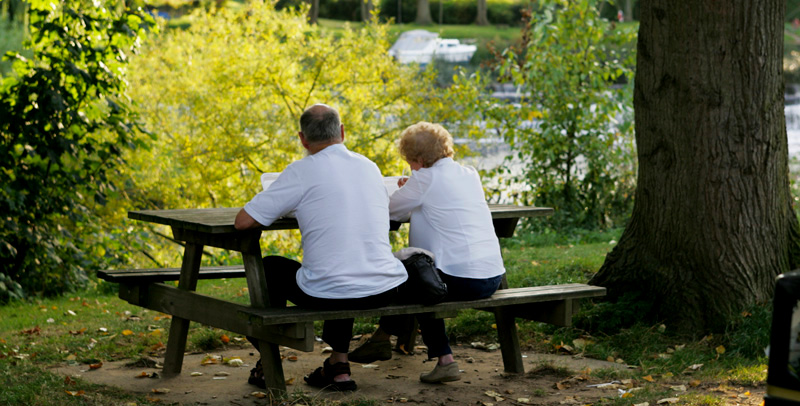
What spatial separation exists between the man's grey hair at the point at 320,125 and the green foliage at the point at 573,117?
7518 mm

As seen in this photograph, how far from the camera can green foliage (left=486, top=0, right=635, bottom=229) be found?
1148cm

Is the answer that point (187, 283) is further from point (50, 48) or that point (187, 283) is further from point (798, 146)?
point (798, 146)

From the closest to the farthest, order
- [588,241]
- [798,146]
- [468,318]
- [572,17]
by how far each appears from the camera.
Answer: [468,318] < [588,241] < [572,17] < [798,146]

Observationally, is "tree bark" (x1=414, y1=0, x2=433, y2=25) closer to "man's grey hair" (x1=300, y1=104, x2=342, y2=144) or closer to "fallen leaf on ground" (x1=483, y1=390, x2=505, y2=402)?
"man's grey hair" (x1=300, y1=104, x2=342, y2=144)

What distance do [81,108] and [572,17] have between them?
20.9ft

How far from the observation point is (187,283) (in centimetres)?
470

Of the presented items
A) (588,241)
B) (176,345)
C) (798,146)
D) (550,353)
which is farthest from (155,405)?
(798,146)

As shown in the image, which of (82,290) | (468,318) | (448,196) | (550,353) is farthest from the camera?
(82,290)


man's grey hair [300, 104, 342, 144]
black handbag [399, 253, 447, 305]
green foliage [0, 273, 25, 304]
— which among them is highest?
man's grey hair [300, 104, 342, 144]

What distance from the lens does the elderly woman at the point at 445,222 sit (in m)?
4.49

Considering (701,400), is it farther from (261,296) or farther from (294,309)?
(261,296)

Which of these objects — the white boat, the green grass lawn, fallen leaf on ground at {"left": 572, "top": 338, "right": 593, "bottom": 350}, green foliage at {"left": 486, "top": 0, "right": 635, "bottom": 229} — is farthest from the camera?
the white boat

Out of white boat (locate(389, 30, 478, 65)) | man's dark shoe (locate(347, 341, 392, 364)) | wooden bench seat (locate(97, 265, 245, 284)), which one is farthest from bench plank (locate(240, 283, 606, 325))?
white boat (locate(389, 30, 478, 65))

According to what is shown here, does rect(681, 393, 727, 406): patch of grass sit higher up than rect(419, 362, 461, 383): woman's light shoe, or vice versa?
rect(681, 393, 727, 406): patch of grass
